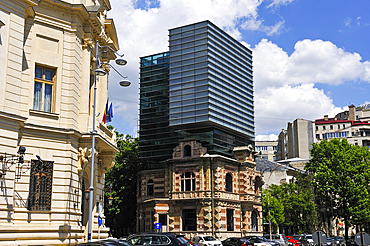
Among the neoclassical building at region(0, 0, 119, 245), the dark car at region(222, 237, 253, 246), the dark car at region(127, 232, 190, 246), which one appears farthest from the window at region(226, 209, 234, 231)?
the dark car at region(127, 232, 190, 246)

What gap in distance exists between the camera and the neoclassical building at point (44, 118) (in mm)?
19406

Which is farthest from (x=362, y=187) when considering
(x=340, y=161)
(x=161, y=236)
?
(x=161, y=236)

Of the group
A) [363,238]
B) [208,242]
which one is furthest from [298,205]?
[363,238]

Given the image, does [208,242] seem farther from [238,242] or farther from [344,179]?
[344,179]

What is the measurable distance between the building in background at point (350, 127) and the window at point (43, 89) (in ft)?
298

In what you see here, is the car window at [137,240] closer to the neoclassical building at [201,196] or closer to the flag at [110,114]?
the flag at [110,114]

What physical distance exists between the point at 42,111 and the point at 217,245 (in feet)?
64.0

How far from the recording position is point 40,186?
21312mm

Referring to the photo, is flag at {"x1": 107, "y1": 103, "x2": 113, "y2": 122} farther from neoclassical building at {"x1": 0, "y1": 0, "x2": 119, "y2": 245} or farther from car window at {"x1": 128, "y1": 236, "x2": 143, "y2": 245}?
car window at {"x1": 128, "y1": 236, "x2": 143, "y2": 245}

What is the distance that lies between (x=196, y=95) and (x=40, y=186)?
3847cm

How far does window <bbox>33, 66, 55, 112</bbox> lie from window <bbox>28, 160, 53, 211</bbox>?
307 centimetres

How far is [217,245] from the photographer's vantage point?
34.6 metres

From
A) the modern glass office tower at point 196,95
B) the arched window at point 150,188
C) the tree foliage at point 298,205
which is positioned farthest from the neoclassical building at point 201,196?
the tree foliage at point 298,205

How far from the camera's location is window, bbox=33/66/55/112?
72.9ft
